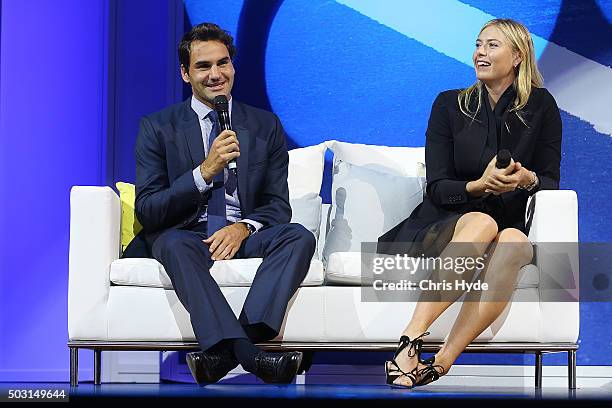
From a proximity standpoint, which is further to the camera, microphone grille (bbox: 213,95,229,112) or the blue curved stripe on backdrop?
the blue curved stripe on backdrop

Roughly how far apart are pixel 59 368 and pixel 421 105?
191cm

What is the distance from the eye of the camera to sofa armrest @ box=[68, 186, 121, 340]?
11.2ft

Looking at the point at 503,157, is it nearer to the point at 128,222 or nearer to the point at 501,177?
the point at 501,177

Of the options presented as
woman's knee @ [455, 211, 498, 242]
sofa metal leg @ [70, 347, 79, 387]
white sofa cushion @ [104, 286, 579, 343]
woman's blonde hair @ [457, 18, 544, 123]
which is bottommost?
sofa metal leg @ [70, 347, 79, 387]

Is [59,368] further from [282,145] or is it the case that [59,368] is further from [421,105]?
[421,105]

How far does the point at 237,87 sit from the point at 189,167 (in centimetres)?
113

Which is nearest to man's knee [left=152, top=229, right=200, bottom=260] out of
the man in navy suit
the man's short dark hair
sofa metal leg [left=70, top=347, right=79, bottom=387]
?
the man in navy suit

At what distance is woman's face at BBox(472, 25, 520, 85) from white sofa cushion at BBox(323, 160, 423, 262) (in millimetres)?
552

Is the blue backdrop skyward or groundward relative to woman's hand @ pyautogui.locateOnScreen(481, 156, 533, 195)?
skyward

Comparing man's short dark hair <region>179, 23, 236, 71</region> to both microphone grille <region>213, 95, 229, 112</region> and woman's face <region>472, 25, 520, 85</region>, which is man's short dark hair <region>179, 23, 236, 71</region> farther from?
woman's face <region>472, 25, 520, 85</region>

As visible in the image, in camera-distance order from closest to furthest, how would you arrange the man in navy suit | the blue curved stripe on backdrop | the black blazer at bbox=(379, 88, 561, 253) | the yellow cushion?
1. the man in navy suit
2. the black blazer at bbox=(379, 88, 561, 253)
3. the yellow cushion
4. the blue curved stripe on backdrop

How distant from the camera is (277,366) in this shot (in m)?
2.77

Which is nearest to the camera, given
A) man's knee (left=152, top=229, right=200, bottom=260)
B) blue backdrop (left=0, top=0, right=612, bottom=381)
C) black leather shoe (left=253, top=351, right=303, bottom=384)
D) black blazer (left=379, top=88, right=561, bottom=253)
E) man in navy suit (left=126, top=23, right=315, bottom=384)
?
black leather shoe (left=253, top=351, right=303, bottom=384)

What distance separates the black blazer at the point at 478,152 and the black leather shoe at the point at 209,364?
868 millimetres
